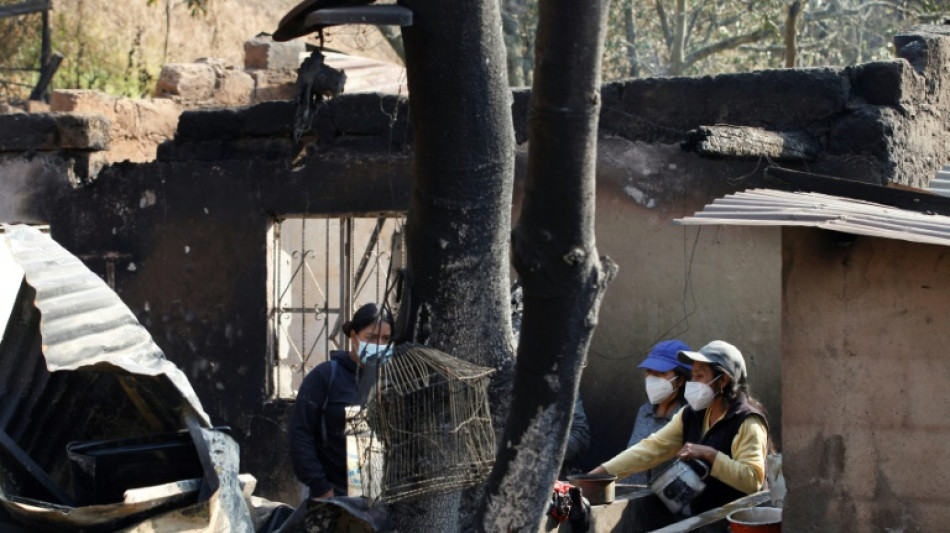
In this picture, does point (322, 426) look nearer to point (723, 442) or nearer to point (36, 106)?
point (723, 442)

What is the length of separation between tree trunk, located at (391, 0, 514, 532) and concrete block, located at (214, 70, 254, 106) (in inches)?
268

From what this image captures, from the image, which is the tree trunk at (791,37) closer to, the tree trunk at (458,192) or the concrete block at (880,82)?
the concrete block at (880,82)

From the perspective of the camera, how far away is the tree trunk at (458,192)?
4.17 m

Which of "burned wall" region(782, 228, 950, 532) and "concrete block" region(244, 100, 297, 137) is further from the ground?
"concrete block" region(244, 100, 297, 137)

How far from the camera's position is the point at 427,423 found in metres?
4.23

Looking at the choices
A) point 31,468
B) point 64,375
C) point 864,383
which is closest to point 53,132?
point 64,375

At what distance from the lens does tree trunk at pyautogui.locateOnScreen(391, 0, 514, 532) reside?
4.17 m

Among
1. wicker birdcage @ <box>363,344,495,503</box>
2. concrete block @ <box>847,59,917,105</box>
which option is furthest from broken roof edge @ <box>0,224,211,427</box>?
concrete block @ <box>847,59,917,105</box>

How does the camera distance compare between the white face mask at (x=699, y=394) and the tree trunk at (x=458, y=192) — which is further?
the white face mask at (x=699, y=394)

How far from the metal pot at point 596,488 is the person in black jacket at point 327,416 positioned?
1.18 meters

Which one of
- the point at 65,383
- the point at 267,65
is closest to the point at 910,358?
the point at 65,383

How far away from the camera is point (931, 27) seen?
777 cm

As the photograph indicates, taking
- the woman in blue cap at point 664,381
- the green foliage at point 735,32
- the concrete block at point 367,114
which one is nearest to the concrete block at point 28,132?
the concrete block at point 367,114

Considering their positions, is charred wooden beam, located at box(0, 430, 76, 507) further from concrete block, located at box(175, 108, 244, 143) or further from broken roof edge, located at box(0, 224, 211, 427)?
concrete block, located at box(175, 108, 244, 143)
